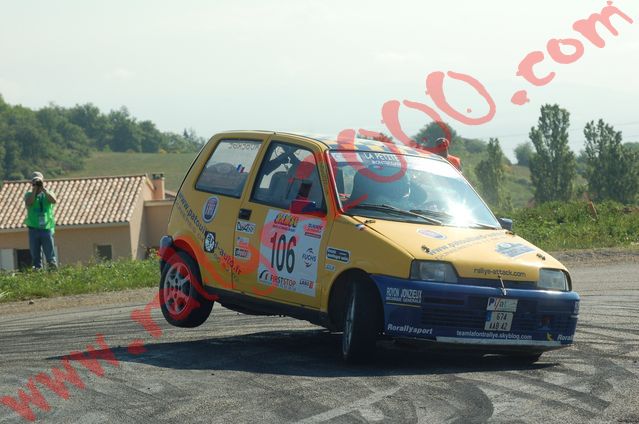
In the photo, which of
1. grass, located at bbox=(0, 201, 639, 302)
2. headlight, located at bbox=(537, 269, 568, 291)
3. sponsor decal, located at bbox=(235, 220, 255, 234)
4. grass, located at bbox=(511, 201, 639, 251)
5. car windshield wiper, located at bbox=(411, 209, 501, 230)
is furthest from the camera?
grass, located at bbox=(511, 201, 639, 251)

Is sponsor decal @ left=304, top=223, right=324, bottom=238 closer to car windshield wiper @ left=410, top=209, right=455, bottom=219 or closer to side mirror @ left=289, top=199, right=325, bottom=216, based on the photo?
side mirror @ left=289, top=199, right=325, bottom=216

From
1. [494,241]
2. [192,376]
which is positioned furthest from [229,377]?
[494,241]

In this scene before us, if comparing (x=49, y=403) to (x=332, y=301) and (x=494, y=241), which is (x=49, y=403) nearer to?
(x=332, y=301)

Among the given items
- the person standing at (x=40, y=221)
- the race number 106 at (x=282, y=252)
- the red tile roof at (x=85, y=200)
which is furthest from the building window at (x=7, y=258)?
the race number 106 at (x=282, y=252)

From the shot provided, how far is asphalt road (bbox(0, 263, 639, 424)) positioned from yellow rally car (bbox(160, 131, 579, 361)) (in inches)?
12.4

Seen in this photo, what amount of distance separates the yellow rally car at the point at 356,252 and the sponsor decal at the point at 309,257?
0.07 ft

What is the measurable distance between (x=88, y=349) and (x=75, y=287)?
7.21 m

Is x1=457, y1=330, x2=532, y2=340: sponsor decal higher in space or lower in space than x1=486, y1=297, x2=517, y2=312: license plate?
lower

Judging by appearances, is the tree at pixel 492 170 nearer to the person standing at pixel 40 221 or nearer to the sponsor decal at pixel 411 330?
the person standing at pixel 40 221

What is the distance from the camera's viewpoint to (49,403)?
7.42 meters

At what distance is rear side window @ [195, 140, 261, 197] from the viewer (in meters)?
10.3

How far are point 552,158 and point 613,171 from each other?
5.99 m

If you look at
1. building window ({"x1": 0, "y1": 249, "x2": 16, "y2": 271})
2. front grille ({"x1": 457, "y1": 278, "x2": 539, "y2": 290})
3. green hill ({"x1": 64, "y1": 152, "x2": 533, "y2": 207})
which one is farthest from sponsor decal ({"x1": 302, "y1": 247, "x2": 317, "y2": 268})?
green hill ({"x1": 64, "y1": 152, "x2": 533, "y2": 207})

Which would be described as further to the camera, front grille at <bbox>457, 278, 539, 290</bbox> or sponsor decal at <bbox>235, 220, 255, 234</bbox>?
sponsor decal at <bbox>235, 220, 255, 234</bbox>
